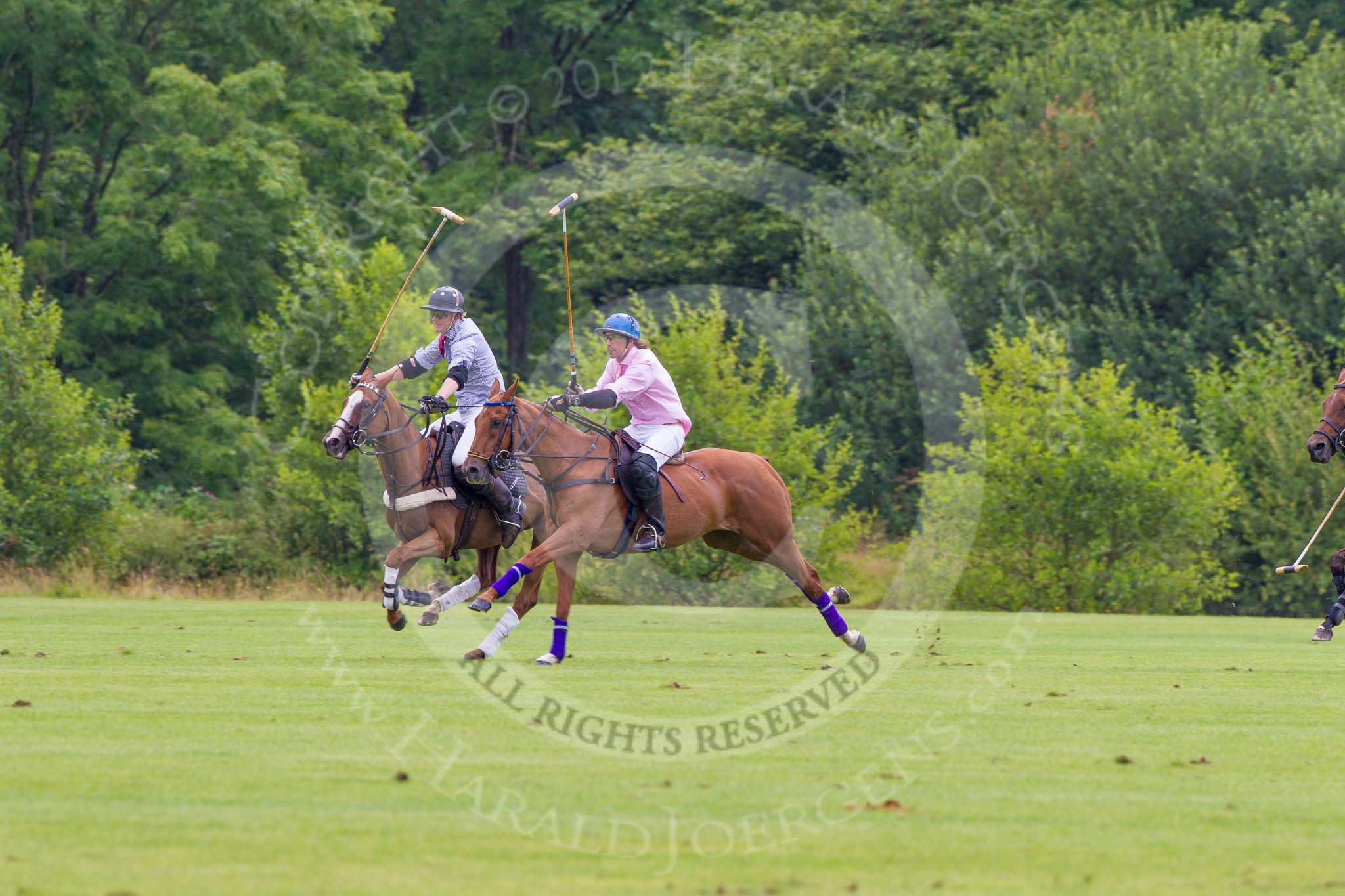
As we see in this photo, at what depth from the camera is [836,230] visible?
41.8m

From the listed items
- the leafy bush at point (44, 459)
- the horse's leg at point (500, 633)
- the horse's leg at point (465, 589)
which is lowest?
the leafy bush at point (44, 459)

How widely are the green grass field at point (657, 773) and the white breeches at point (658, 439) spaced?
171 centimetres

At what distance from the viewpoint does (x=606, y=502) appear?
545 inches

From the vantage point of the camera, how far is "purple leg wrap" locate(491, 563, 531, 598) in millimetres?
12961

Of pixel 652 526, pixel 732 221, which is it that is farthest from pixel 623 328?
pixel 732 221

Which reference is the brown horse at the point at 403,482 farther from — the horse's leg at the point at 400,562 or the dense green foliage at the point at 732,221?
the dense green foliage at the point at 732,221

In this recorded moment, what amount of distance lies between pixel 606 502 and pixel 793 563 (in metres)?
1.89

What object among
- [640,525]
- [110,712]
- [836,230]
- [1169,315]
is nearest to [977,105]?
[836,230]

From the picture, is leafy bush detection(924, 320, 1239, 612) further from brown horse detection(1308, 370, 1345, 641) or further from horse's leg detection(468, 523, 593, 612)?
horse's leg detection(468, 523, 593, 612)

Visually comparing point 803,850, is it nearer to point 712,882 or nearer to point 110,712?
point 712,882

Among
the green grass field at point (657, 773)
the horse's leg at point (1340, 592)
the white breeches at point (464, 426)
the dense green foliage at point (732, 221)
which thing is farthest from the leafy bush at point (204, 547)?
the horse's leg at point (1340, 592)

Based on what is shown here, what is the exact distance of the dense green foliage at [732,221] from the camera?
111ft

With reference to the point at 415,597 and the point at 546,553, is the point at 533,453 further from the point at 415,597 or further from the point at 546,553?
the point at 415,597

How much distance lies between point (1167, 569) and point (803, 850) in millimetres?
24576
